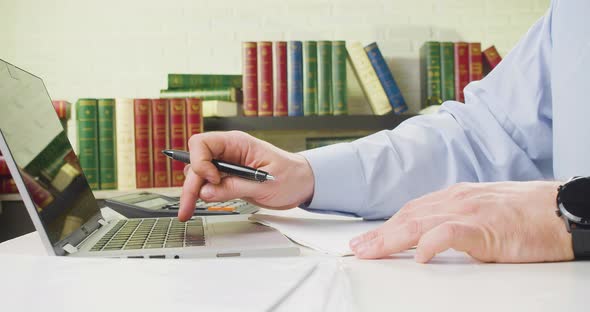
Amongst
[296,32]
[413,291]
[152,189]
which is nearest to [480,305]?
[413,291]

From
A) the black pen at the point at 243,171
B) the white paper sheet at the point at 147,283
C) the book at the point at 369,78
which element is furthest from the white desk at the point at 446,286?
the book at the point at 369,78

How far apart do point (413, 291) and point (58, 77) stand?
2122 millimetres

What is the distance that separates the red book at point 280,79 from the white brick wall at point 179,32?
0.36m

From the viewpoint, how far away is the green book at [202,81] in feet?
6.26

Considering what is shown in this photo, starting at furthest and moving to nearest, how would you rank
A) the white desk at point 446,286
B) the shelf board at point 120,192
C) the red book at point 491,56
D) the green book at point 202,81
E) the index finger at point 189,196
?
the red book at point 491,56, the green book at point 202,81, the shelf board at point 120,192, the index finger at point 189,196, the white desk at point 446,286

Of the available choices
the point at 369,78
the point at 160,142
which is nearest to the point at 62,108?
the point at 160,142

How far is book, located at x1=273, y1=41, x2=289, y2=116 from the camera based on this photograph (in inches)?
72.4

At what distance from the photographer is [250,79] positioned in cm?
184

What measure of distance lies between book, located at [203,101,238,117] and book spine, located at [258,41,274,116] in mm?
118

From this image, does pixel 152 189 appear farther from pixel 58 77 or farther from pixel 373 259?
pixel 373 259

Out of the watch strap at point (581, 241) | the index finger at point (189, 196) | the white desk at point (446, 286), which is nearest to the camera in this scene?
the white desk at point (446, 286)

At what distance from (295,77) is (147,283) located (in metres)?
1.56

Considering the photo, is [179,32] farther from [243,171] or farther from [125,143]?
[243,171]

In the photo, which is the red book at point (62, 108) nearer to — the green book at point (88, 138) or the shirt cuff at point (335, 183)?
the green book at point (88, 138)
